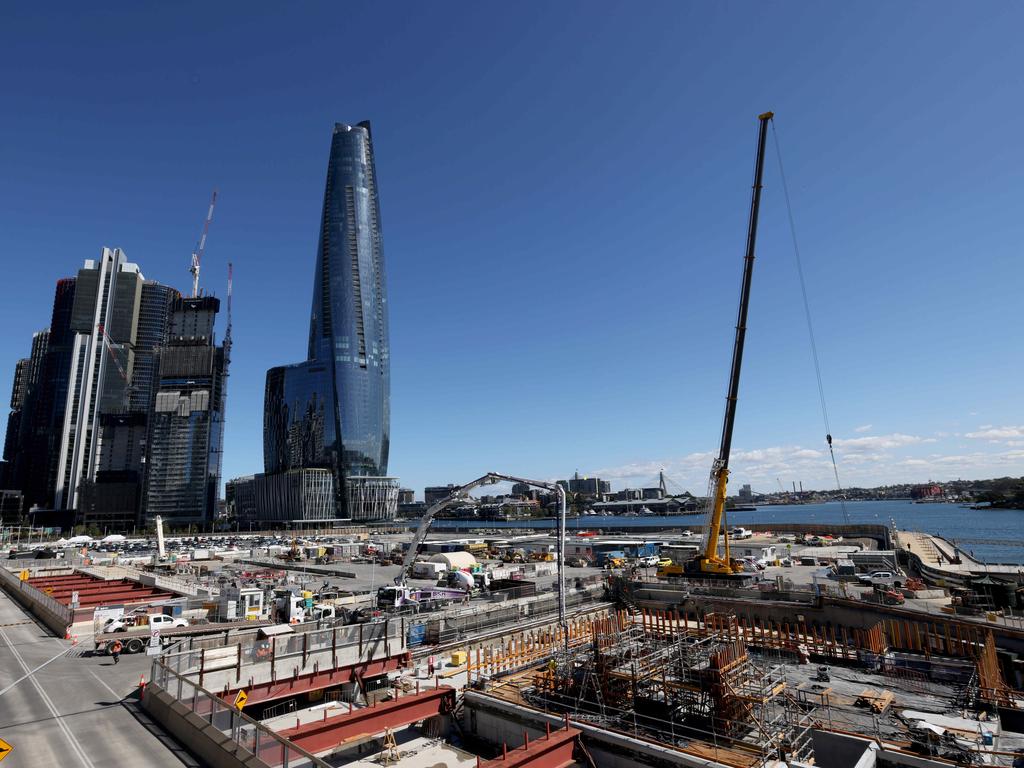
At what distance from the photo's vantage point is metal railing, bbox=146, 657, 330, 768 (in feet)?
34.9

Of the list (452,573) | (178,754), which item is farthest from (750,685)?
(452,573)

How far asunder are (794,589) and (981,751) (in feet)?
79.5

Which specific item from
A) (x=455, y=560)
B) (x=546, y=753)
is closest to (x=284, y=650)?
(x=546, y=753)

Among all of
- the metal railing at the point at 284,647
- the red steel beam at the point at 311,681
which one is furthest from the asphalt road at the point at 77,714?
the red steel beam at the point at 311,681

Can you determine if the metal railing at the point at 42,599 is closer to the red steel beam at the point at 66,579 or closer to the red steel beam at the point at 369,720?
the red steel beam at the point at 66,579

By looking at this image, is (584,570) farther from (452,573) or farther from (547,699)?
(547,699)

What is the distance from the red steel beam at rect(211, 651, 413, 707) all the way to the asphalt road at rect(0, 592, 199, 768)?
3594 millimetres

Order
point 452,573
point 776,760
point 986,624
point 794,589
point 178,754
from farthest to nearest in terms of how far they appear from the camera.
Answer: point 452,573 < point 794,589 < point 986,624 < point 776,760 < point 178,754

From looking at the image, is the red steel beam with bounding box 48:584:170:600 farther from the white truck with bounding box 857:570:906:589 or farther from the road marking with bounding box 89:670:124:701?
the white truck with bounding box 857:570:906:589

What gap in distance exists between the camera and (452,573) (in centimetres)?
5491

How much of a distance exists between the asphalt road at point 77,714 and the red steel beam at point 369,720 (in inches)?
176

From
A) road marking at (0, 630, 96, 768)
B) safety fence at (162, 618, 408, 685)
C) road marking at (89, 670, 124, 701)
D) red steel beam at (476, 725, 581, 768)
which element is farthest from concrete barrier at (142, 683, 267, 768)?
red steel beam at (476, 725, 581, 768)

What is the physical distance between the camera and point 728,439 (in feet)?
151

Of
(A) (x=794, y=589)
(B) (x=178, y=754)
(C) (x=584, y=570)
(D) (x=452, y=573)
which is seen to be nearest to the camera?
(B) (x=178, y=754)
